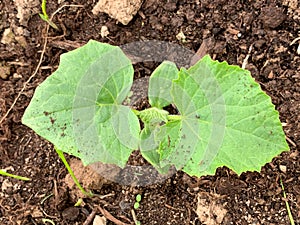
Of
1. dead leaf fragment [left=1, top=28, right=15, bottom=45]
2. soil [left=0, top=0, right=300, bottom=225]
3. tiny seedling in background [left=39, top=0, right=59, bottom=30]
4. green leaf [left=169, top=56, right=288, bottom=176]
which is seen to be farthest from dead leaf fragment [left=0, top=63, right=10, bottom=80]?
green leaf [left=169, top=56, right=288, bottom=176]

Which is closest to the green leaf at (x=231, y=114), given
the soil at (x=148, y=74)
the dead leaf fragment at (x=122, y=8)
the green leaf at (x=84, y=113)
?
the green leaf at (x=84, y=113)

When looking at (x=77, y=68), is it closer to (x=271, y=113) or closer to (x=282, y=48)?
(x=271, y=113)

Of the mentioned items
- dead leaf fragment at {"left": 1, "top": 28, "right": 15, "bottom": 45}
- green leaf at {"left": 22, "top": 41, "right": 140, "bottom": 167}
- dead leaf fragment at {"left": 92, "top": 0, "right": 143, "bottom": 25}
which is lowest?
dead leaf fragment at {"left": 1, "top": 28, "right": 15, "bottom": 45}

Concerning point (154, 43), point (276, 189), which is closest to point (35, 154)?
point (154, 43)

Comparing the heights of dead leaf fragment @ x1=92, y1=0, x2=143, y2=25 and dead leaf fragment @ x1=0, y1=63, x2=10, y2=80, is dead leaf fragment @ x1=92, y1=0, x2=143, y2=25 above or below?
above

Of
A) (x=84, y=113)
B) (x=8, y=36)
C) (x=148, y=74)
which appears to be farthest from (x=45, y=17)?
(x=84, y=113)

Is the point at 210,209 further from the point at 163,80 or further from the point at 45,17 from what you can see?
the point at 45,17

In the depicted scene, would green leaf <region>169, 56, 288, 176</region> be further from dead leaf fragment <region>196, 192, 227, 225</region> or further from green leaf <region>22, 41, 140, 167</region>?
dead leaf fragment <region>196, 192, 227, 225</region>
